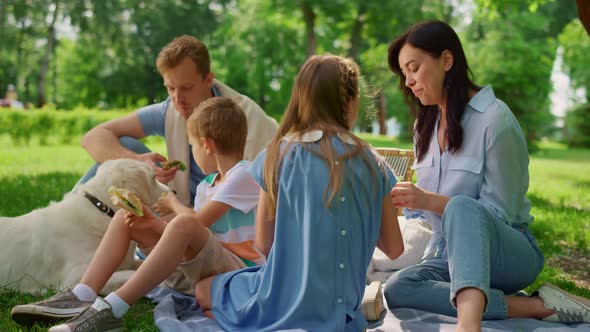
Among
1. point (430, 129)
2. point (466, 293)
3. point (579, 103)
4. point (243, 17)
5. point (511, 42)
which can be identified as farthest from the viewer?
point (243, 17)

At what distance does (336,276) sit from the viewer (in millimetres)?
2891

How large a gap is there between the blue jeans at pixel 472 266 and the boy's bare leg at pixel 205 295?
40.2 inches

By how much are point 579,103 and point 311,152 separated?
3301 centimetres

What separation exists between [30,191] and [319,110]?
6.29 metres

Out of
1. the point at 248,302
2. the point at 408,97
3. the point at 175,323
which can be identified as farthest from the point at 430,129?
the point at 175,323

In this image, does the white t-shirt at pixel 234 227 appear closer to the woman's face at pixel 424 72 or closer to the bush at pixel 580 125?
the woman's face at pixel 424 72

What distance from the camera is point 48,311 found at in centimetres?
326

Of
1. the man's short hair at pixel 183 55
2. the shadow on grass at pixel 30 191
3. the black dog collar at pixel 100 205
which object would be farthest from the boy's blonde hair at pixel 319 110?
the shadow on grass at pixel 30 191

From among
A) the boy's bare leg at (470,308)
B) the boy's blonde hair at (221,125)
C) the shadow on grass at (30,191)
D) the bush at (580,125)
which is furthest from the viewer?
the bush at (580,125)

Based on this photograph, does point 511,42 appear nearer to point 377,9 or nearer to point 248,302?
point 377,9

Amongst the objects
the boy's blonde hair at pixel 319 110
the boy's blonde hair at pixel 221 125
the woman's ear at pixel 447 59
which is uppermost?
the woman's ear at pixel 447 59

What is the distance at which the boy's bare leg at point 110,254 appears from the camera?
11.3ft

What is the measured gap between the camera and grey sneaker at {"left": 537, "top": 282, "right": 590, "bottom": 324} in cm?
350

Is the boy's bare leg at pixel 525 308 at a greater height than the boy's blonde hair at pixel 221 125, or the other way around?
the boy's blonde hair at pixel 221 125
